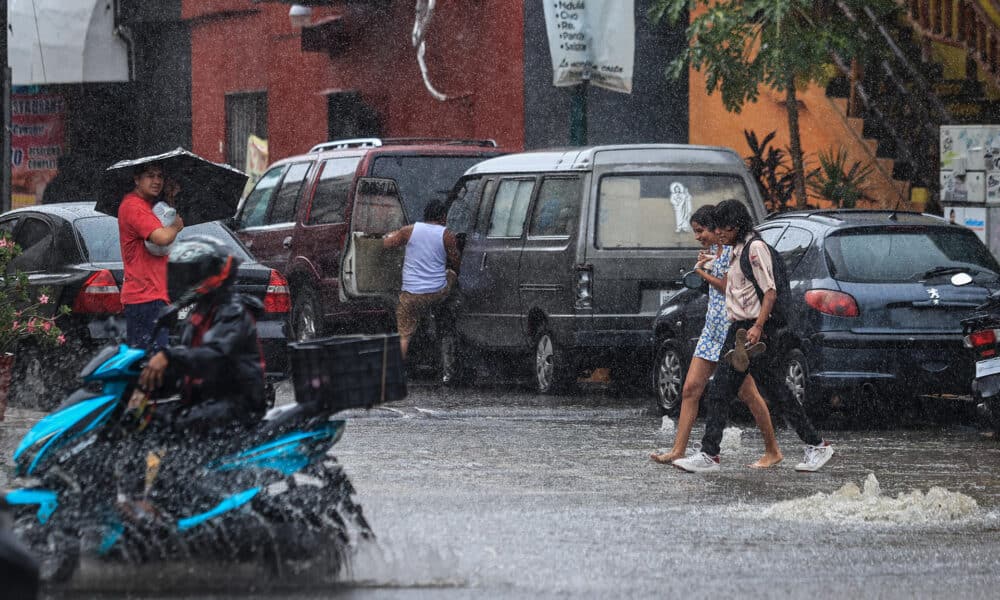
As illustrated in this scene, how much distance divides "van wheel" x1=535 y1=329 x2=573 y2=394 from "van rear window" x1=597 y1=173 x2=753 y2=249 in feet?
3.56

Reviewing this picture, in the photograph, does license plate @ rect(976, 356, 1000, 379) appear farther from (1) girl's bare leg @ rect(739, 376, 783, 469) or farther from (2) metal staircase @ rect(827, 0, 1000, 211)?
(2) metal staircase @ rect(827, 0, 1000, 211)

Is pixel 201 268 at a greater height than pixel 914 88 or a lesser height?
lesser

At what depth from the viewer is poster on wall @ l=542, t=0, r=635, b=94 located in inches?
745

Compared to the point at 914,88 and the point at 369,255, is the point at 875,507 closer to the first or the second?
the point at 369,255

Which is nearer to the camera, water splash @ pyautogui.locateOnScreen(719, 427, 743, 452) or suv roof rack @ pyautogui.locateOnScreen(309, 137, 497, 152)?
water splash @ pyautogui.locateOnScreen(719, 427, 743, 452)

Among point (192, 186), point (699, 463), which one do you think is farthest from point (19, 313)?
point (699, 463)

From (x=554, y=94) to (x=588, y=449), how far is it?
1245 cm

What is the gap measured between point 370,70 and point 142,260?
15.9 metres

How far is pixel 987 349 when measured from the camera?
462 inches

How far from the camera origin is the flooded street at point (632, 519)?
23.2 ft

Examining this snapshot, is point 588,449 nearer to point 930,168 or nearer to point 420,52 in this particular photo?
point 930,168

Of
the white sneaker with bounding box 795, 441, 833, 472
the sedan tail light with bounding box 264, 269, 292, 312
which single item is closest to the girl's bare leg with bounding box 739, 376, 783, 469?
the white sneaker with bounding box 795, 441, 833, 472

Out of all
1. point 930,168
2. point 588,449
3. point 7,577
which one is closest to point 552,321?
point 588,449

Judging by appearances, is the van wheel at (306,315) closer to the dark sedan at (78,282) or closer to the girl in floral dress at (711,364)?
the dark sedan at (78,282)
